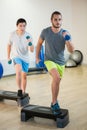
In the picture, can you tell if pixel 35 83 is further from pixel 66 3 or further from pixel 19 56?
pixel 66 3

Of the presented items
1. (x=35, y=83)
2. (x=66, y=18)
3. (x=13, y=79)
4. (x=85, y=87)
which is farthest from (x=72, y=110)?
(x=66, y=18)

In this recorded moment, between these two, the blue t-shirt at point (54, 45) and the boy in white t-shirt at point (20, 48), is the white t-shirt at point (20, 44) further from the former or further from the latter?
the blue t-shirt at point (54, 45)

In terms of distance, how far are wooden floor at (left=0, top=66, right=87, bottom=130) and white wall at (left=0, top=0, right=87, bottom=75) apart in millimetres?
1415

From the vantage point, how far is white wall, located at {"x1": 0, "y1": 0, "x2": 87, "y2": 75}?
7027mm

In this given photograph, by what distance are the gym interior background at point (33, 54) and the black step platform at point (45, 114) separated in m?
0.10

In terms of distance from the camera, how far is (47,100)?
4.72m

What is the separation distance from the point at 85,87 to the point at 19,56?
77.3 inches

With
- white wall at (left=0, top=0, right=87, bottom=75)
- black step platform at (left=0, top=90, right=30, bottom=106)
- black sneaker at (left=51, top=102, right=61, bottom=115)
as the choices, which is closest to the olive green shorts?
black sneaker at (left=51, top=102, right=61, bottom=115)

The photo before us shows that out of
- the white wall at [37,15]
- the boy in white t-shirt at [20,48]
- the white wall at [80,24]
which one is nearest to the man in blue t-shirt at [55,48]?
the boy in white t-shirt at [20,48]

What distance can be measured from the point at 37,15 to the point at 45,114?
4.91 meters

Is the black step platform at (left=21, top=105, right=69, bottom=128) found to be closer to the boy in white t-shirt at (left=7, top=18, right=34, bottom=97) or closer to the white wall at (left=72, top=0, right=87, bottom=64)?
the boy in white t-shirt at (left=7, top=18, right=34, bottom=97)

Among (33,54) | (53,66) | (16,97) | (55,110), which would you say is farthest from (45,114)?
(33,54)

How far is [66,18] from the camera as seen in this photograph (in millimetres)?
8898

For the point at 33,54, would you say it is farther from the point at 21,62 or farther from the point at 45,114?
the point at 45,114
